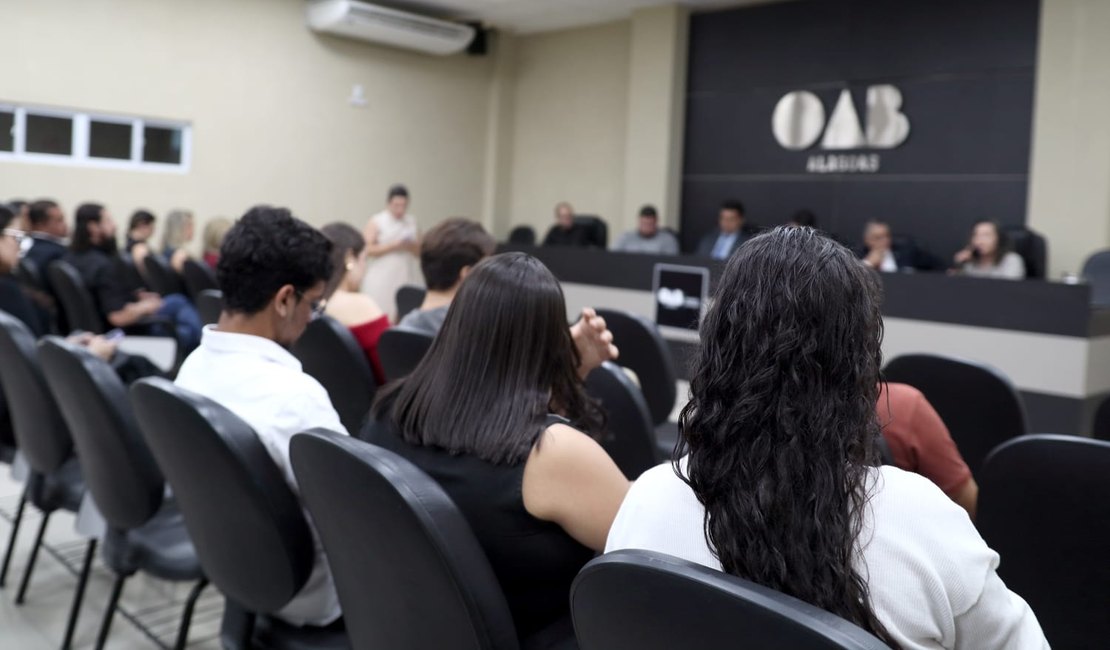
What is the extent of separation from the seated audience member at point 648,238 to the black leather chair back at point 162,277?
4.32 metres

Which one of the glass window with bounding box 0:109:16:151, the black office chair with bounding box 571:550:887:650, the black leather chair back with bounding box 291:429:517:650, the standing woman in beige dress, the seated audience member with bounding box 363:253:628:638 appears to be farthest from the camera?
the standing woman in beige dress

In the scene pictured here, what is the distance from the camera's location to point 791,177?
29.1 ft

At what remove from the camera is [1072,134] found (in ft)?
23.1

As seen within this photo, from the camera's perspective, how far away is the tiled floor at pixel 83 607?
242cm

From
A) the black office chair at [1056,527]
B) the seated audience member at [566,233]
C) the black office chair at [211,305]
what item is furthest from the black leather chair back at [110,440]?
the seated audience member at [566,233]

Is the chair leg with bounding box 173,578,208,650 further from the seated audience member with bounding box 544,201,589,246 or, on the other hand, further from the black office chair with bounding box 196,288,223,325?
the seated audience member with bounding box 544,201,589,246

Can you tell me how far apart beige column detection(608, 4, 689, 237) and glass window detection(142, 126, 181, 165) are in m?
4.47

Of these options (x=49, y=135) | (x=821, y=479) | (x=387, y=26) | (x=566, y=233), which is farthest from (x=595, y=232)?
(x=821, y=479)

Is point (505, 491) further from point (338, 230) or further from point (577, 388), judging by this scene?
point (338, 230)

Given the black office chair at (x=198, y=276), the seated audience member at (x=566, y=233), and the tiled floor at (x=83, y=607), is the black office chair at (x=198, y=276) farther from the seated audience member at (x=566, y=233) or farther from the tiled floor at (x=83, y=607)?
the seated audience member at (x=566, y=233)

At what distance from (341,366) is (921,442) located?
1.60m

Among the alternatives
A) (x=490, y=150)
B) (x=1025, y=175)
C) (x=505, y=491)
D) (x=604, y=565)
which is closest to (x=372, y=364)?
(x=505, y=491)

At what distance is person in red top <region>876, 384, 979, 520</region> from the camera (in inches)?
76.2

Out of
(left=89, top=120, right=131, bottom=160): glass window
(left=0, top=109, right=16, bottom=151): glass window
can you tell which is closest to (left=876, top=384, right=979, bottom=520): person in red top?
(left=0, top=109, right=16, bottom=151): glass window
